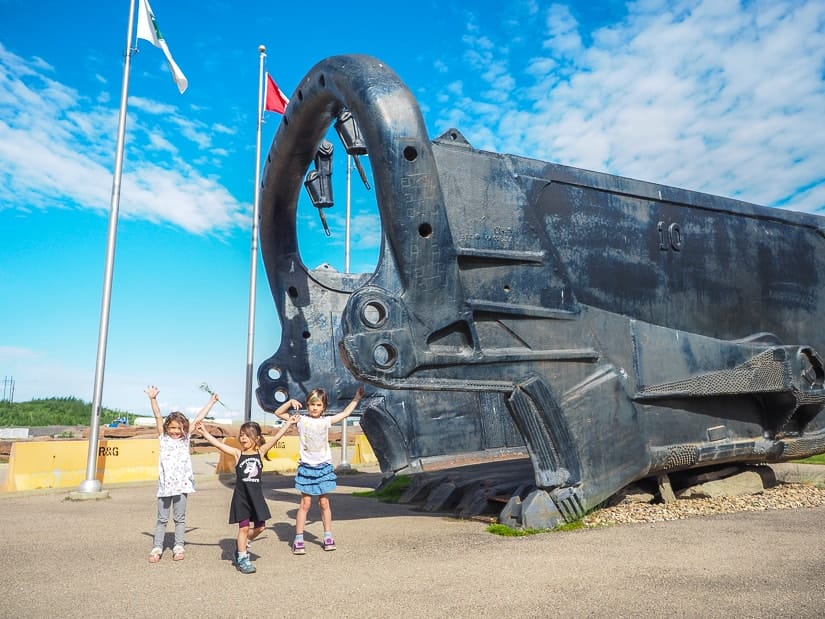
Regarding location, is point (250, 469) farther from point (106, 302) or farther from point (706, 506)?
→ point (106, 302)

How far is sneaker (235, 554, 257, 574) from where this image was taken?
15.3 feet

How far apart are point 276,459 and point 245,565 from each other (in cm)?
1026

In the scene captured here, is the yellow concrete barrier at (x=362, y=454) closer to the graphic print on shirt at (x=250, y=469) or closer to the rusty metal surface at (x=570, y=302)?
the rusty metal surface at (x=570, y=302)

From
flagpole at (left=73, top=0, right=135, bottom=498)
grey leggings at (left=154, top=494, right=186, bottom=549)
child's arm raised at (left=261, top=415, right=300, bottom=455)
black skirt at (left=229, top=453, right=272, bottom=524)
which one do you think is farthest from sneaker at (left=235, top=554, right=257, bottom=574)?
flagpole at (left=73, top=0, right=135, bottom=498)

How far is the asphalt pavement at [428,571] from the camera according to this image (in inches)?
147

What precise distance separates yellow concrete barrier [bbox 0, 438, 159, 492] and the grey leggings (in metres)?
5.34

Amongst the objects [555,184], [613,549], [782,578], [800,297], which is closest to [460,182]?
[555,184]

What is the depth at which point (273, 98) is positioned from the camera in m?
14.9

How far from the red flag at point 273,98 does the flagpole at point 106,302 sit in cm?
395

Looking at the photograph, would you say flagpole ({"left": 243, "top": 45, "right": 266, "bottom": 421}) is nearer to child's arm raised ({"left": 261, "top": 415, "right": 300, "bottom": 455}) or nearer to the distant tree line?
child's arm raised ({"left": 261, "top": 415, "right": 300, "bottom": 455})

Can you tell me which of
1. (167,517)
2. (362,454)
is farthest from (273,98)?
(167,517)

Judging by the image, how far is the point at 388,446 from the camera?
9656 mm

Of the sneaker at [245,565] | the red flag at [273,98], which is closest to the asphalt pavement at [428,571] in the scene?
the sneaker at [245,565]

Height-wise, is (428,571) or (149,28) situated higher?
(149,28)
